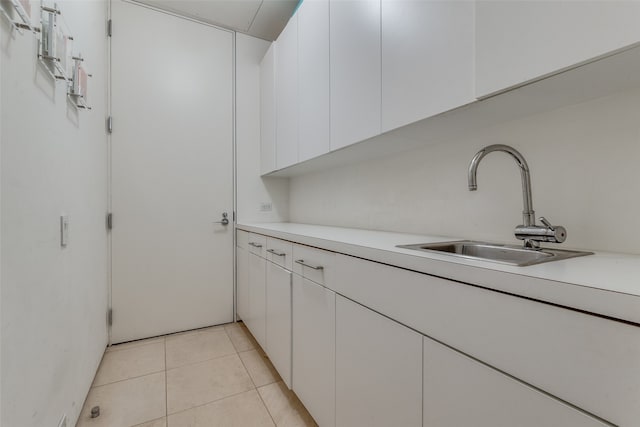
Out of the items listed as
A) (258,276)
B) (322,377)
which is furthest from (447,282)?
(258,276)

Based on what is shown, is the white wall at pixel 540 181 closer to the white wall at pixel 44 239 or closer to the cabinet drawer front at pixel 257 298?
the cabinet drawer front at pixel 257 298

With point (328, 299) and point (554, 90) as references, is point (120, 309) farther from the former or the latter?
point (554, 90)

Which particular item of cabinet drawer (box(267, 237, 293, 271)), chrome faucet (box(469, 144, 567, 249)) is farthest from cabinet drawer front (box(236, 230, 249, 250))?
chrome faucet (box(469, 144, 567, 249))

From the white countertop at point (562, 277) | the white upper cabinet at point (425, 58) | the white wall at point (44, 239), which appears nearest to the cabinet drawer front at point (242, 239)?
the white wall at point (44, 239)

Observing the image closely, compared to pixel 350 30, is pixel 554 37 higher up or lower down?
lower down

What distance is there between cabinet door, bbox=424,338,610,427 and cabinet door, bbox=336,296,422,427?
0.05m

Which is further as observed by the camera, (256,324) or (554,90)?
(256,324)

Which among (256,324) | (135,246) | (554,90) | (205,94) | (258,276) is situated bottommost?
Result: (256,324)

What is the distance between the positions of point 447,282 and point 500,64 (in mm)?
614

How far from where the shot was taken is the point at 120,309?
2.20m

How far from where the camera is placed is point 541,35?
712 millimetres

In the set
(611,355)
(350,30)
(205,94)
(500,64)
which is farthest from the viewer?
(205,94)

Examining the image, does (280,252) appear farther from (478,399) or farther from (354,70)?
(478,399)

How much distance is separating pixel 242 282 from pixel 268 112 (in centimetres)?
147
